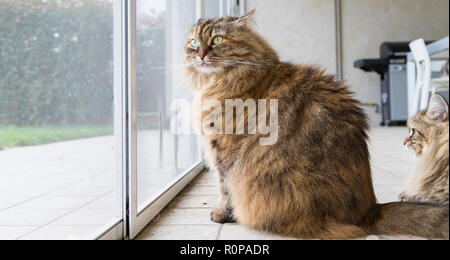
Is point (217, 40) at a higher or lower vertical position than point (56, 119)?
higher

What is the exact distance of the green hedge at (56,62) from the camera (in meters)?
0.98

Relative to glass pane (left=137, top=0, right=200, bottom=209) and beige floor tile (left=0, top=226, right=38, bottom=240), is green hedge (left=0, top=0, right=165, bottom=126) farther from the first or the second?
beige floor tile (left=0, top=226, right=38, bottom=240)

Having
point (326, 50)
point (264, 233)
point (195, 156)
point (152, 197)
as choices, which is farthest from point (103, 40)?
point (326, 50)

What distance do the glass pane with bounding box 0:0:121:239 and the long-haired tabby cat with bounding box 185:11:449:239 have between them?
434 mm

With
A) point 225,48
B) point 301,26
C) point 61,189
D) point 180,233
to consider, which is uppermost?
point 301,26

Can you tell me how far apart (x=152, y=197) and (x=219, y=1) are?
2.34m

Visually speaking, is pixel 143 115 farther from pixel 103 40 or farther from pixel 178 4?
pixel 178 4

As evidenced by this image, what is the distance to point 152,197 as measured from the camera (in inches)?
55.3

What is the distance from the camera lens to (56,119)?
1099 millimetres

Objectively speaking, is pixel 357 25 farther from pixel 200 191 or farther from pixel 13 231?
pixel 13 231

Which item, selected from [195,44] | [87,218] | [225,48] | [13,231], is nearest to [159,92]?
[195,44]

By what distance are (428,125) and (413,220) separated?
13.8 inches

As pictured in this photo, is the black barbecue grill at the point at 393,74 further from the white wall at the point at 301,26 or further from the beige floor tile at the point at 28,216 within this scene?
the beige floor tile at the point at 28,216

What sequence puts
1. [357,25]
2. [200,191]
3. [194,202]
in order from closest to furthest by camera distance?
[194,202] < [200,191] < [357,25]
